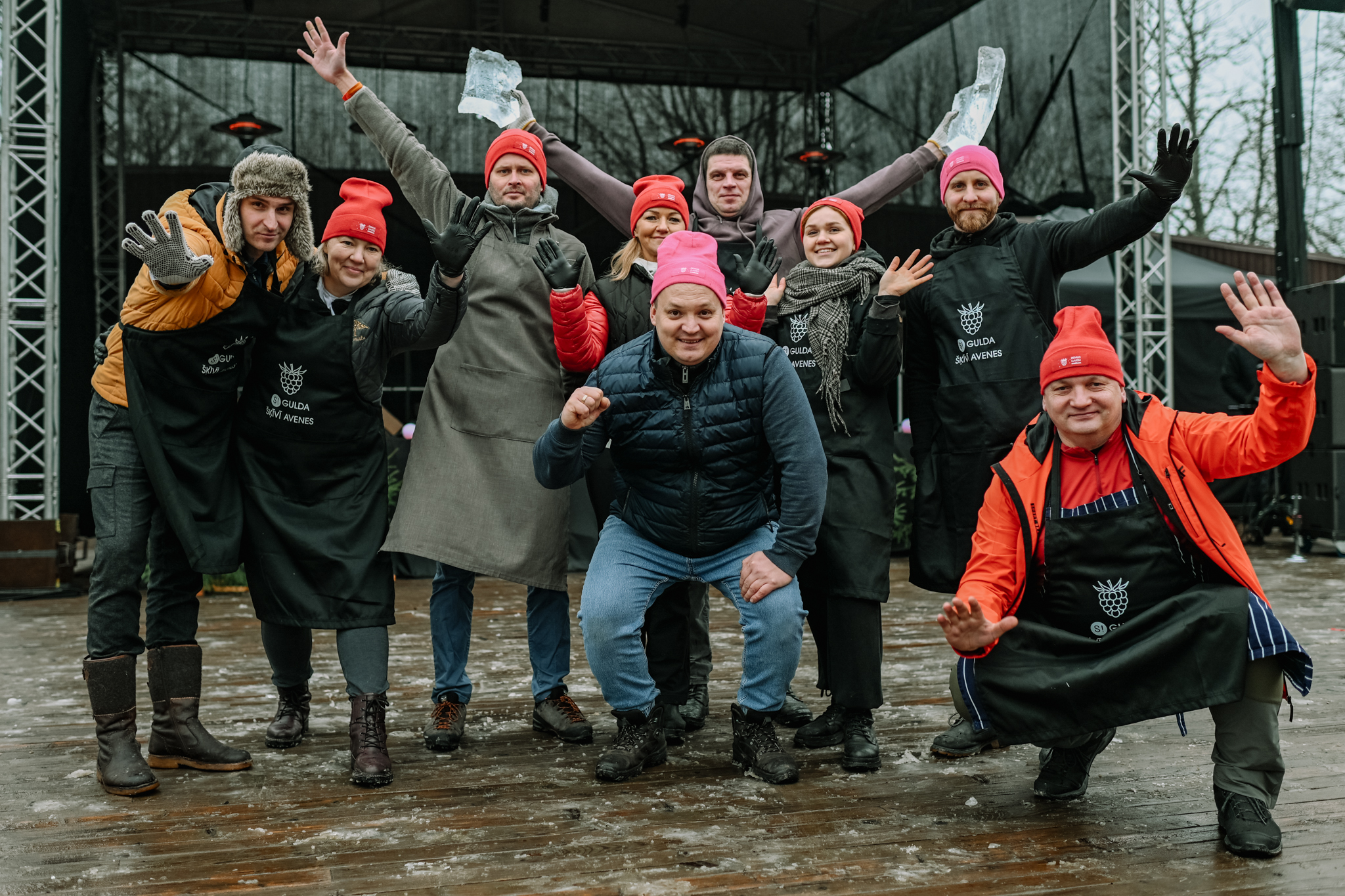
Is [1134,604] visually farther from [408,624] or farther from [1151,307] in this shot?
[1151,307]

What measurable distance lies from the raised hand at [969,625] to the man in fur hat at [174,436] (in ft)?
5.76

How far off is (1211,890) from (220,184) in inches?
110

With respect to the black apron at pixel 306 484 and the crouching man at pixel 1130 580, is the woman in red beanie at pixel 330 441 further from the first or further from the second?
the crouching man at pixel 1130 580

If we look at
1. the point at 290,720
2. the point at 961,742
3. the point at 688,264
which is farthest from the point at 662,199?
the point at 290,720

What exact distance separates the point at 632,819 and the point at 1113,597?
1.13 m

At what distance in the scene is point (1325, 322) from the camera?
7359 millimetres

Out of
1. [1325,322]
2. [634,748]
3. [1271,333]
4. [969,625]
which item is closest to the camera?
[1271,333]

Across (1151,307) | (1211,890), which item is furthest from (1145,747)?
(1151,307)

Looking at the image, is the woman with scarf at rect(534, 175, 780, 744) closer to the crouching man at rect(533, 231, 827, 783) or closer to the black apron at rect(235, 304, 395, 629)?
the crouching man at rect(533, 231, 827, 783)

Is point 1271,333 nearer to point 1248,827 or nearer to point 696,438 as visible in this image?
point 1248,827

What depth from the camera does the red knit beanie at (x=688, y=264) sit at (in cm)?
268

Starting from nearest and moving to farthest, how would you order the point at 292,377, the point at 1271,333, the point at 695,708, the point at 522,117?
the point at 1271,333
the point at 292,377
the point at 695,708
the point at 522,117

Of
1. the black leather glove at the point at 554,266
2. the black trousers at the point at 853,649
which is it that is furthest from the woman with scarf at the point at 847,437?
the black leather glove at the point at 554,266

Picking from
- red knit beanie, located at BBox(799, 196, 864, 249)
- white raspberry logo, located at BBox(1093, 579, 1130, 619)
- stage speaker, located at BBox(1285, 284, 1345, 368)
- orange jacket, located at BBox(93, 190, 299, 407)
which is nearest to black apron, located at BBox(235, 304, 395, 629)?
orange jacket, located at BBox(93, 190, 299, 407)
